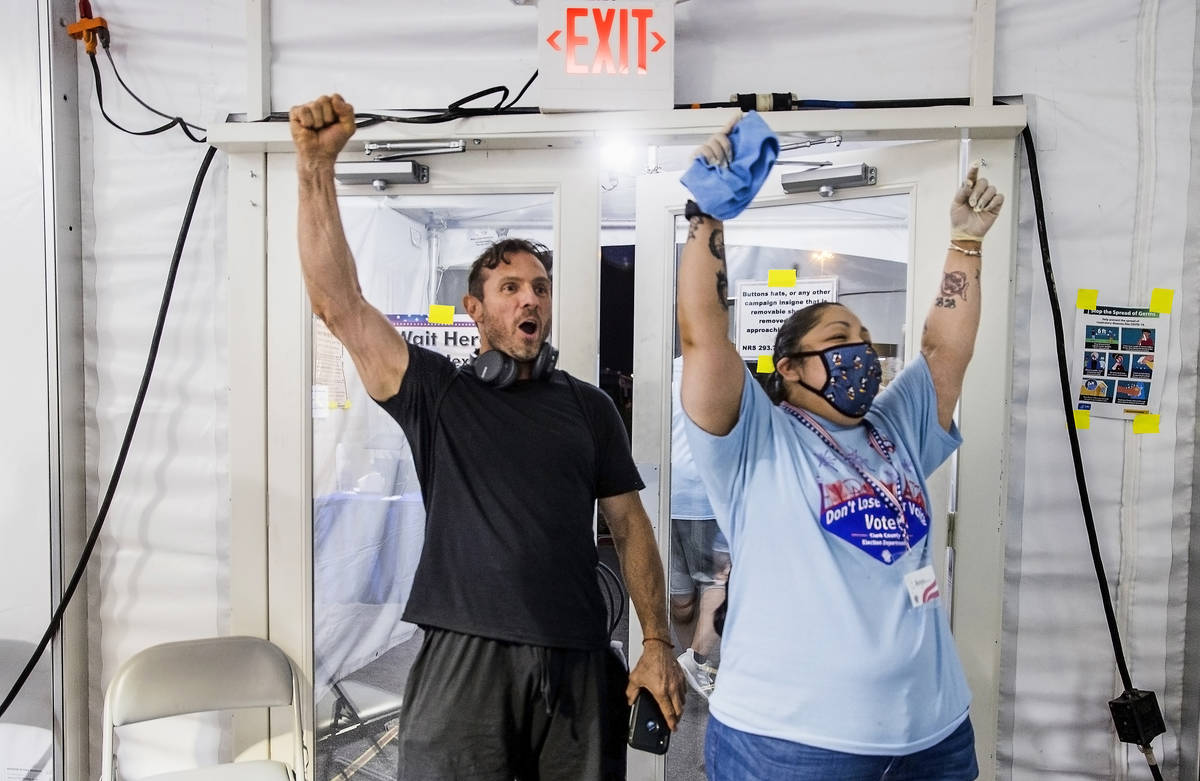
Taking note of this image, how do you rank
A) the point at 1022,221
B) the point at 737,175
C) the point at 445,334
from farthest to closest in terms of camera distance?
the point at 445,334, the point at 1022,221, the point at 737,175

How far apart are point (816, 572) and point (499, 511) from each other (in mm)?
596

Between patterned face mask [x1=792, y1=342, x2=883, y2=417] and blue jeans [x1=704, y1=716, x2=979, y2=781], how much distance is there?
556mm

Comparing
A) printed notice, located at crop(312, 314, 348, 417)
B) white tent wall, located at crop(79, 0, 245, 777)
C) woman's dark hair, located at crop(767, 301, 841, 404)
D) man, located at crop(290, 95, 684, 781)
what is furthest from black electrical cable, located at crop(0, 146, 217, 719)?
woman's dark hair, located at crop(767, 301, 841, 404)

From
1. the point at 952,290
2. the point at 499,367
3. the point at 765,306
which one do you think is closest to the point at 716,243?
the point at 499,367

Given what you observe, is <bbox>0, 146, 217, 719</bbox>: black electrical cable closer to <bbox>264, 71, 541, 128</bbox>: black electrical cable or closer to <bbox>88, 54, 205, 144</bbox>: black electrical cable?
<bbox>88, 54, 205, 144</bbox>: black electrical cable

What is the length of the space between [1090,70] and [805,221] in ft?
2.31

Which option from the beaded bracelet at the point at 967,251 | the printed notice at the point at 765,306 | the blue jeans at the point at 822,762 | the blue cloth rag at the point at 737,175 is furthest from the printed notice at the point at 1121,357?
the blue cloth rag at the point at 737,175

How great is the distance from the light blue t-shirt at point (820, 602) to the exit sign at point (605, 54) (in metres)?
0.82

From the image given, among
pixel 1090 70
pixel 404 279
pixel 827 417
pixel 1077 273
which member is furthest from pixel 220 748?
pixel 1090 70

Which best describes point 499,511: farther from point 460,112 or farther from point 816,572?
point 460,112

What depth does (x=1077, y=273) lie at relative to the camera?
5.71 feet

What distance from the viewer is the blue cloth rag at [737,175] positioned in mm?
1119

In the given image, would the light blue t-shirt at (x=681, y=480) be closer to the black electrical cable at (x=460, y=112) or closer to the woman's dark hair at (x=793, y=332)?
the woman's dark hair at (x=793, y=332)

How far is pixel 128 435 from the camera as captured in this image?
1.92 meters
